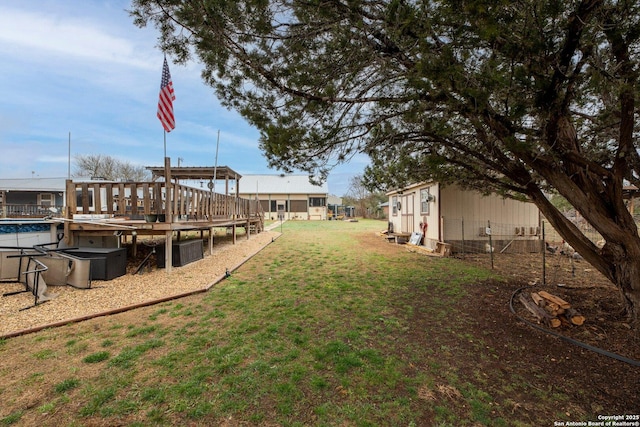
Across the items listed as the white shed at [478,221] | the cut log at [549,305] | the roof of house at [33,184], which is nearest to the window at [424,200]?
the white shed at [478,221]

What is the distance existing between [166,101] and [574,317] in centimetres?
825

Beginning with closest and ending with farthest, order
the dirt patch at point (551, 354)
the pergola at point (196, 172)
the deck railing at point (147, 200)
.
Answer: the dirt patch at point (551, 354) < the deck railing at point (147, 200) < the pergola at point (196, 172)

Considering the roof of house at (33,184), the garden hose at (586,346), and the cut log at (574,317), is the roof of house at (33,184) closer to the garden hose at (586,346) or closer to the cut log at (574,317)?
the garden hose at (586,346)

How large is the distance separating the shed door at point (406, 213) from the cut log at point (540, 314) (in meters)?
8.68

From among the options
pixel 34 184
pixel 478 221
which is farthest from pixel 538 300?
pixel 34 184

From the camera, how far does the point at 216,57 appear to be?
11.8 feet

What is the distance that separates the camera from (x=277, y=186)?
31.3 metres

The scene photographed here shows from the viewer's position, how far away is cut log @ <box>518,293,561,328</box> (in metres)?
3.68

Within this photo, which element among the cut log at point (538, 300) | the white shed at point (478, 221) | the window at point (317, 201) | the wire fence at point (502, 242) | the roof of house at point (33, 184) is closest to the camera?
the cut log at point (538, 300)

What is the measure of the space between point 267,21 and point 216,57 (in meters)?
0.82

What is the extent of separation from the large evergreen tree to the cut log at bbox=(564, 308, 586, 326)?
0.56m

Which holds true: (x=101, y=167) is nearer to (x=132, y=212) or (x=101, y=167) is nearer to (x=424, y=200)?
(x=132, y=212)

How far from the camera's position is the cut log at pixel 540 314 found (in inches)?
145

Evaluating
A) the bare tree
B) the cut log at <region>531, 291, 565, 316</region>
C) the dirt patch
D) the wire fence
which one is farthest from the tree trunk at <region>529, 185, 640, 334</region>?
the bare tree
